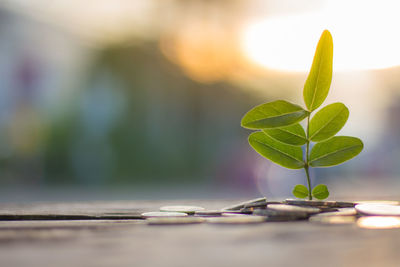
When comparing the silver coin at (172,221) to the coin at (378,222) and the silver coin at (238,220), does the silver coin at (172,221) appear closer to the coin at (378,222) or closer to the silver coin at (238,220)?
the silver coin at (238,220)

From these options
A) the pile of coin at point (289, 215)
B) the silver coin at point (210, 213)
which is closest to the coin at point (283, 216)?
the pile of coin at point (289, 215)

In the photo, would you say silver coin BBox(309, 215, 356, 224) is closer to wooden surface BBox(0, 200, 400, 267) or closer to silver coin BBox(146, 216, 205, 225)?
wooden surface BBox(0, 200, 400, 267)

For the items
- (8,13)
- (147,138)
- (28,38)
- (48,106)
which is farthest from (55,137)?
(8,13)

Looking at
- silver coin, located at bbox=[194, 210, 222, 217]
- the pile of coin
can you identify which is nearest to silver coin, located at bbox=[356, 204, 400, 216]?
the pile of coin

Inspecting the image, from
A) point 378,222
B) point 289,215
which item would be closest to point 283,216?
point 289,215

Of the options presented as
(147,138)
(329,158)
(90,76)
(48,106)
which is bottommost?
(329,158)

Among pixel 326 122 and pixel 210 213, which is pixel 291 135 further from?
pixel 210 213

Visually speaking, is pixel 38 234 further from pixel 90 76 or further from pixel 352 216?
pixel 90 76
